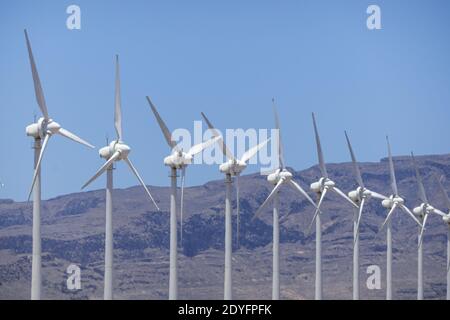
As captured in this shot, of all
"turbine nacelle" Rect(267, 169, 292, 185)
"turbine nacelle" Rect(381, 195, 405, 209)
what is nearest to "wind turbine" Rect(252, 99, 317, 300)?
"turbine nacelle" Rect(267, 169, 292, 185)

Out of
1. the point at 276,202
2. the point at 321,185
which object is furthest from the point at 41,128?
the point at 321,185

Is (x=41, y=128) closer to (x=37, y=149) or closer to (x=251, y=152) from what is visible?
(x=37, y=149)

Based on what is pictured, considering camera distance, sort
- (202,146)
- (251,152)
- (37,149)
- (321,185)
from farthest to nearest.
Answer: (321,185) < (251,152) < (202,146) < (37,149)

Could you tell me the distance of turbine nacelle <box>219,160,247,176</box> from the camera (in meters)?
97.2

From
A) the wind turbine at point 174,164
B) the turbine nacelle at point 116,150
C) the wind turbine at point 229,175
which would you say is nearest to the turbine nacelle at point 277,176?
the wind turbine at point 229,175

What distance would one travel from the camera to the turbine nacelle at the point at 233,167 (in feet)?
319

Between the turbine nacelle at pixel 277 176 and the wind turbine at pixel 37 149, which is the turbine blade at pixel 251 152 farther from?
the wind turbine at pixel 37 149

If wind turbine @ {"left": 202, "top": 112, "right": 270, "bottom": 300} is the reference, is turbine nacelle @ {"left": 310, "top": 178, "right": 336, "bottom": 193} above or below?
above

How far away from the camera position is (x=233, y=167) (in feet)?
319

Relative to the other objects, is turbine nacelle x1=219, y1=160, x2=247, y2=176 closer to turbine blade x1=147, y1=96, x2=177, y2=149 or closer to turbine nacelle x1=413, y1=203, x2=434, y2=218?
turbine blade x1=147, y1=96, x2=177, y2=149

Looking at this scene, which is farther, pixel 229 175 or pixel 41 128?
pixel 229 175
